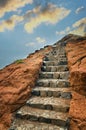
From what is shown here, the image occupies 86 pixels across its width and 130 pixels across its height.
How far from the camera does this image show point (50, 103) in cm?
565

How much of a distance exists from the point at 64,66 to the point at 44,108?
2659mm

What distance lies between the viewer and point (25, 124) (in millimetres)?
5109

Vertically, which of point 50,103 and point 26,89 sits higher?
point 26,89

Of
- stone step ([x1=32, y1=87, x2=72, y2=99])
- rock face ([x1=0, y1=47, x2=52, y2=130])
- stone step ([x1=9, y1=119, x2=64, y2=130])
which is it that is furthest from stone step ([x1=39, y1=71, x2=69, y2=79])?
stone step ([x1=9, y1=119, x2=64, y2=130])

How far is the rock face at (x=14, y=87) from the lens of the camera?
572cm

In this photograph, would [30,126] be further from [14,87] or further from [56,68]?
[56,68]

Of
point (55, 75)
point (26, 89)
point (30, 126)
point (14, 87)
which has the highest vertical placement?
point (55, 75)

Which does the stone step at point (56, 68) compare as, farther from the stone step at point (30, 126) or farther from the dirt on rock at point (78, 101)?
the stone step at point (30, 126)

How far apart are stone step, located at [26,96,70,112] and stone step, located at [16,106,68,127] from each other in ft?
0.55

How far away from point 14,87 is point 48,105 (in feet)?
5.33

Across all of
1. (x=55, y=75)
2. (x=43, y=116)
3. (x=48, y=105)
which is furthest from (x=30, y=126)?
(x=55, y=75)

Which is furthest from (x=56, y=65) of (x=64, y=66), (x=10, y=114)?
(x=10, y=114)

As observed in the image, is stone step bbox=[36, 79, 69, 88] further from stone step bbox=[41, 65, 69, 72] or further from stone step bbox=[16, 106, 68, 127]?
stone step bbox=[16, 106, 68, 127]

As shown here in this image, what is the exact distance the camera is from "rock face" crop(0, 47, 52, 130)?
572 centimetres
